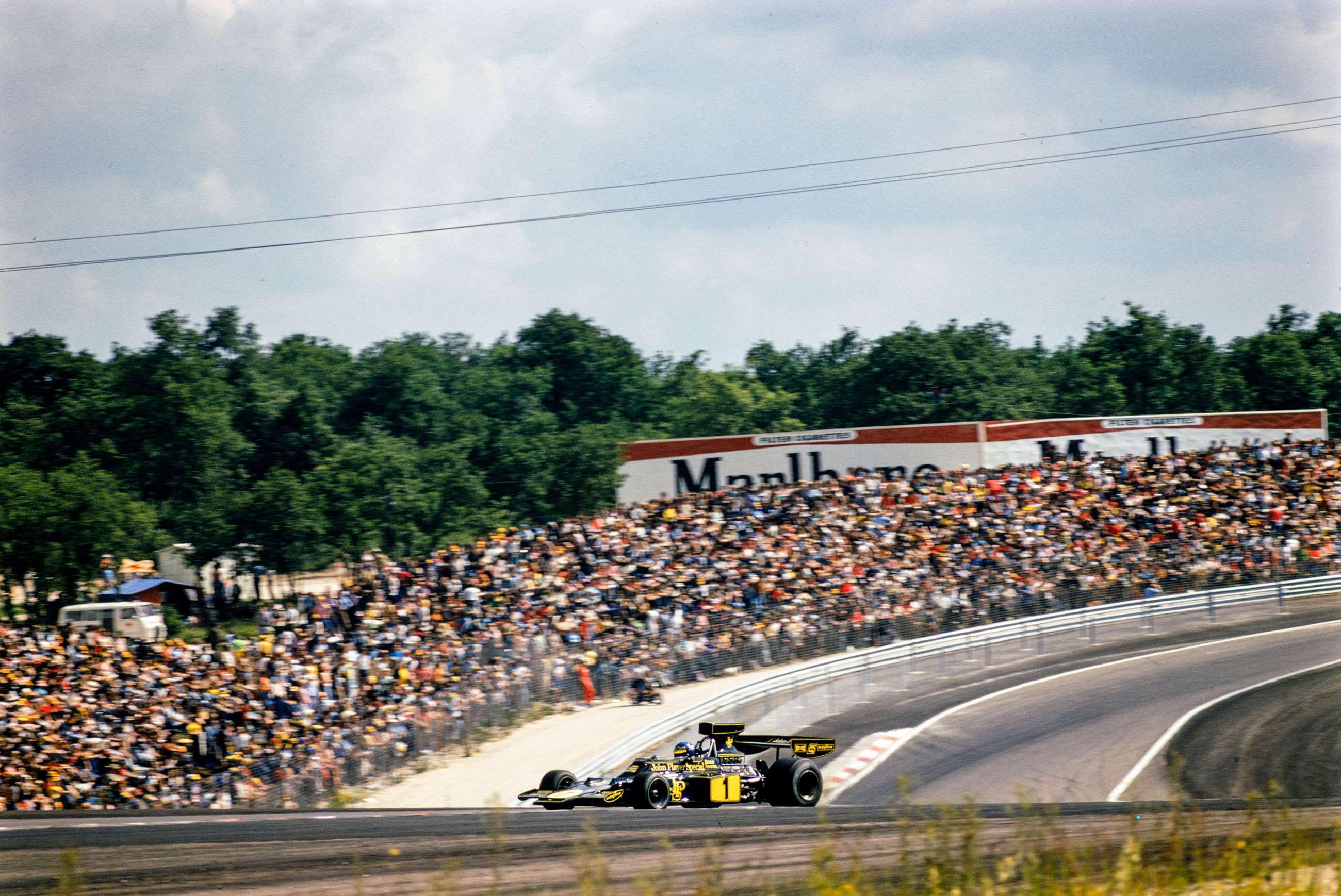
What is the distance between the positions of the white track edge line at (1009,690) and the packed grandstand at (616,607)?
1831 mm

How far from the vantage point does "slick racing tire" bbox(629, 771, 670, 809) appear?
48.7 feet

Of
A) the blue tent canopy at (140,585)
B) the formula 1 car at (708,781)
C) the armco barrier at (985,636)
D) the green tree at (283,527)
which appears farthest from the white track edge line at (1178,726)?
the green tree at (283,527)

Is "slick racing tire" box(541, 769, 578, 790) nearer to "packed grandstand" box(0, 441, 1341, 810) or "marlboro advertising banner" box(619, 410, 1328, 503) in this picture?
"packed grandstand" box(0, 441, 1341, 810)

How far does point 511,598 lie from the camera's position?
1064 inches

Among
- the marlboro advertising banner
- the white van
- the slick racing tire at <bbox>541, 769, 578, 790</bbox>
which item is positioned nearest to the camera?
the slick racing tire at <bbox>541, 769, 578, 790</bbox>

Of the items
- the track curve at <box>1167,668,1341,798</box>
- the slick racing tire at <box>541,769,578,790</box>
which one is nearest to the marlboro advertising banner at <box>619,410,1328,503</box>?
the track curve at <box>1167,668,1341,798</box>

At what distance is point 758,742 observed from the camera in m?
16.1

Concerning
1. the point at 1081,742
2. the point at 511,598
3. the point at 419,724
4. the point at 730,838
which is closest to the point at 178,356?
the point at 511,598

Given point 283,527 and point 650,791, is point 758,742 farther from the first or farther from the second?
point 283,527

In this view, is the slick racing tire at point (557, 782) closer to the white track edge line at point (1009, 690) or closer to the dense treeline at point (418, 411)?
the white track edge line at point (1009, 690)

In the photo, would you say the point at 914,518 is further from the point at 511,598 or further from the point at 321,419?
the point at 321,419

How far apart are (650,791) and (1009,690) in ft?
42.7

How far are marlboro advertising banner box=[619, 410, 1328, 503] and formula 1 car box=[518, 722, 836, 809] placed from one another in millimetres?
25724

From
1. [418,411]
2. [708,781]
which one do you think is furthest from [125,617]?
[418,411]
